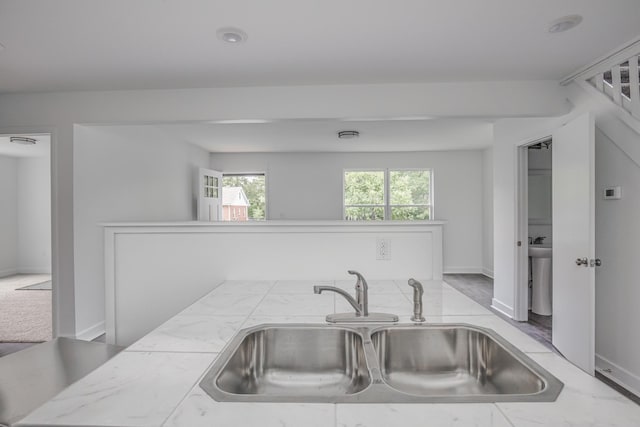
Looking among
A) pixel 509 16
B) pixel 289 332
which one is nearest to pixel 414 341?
pixel 289 332

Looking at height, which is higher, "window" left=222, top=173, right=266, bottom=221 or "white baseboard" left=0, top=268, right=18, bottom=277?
"window" left=222, top=173, right=266, bottom=221

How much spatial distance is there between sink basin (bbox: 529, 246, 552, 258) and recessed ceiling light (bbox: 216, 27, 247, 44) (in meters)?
3.66

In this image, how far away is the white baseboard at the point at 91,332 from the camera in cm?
314

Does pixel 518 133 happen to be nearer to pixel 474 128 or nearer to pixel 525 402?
pixel 474 128

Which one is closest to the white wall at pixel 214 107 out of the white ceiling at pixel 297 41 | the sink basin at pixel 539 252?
the white ceiling at pixel 297 41

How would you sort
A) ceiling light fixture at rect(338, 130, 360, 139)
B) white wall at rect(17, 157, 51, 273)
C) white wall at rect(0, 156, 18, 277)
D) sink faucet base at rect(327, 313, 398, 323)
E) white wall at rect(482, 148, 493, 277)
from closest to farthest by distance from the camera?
sink faucet base at rect(327, 313, 398, 323) → ceiling light fixture at rect(338, 130, 360, 139) → white wall at rect(482, 148, 493, 277) → white wall at rect(0, 156, 18, 277) → white wall at rect(17, 157, 51, 273)

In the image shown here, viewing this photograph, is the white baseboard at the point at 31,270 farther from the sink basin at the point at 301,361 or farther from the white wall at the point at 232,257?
the sink basin at the point at 301,361

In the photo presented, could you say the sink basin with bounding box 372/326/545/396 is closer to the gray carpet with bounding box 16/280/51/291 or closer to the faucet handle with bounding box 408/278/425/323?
the faucet handle with bounding box 408/278/425/323

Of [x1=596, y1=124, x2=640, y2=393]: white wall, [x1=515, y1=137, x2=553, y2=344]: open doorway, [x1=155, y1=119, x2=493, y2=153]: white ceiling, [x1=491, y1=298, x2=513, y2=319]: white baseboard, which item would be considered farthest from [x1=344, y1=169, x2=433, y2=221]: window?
[x1=596, y1=124, x2=640, y2=393]: white wall

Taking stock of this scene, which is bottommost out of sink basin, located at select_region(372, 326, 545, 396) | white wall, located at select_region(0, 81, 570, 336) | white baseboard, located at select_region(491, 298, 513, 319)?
white baseboard, located at select_region(491, 298, 513, 319)

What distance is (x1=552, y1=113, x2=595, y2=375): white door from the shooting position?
91.9 inches

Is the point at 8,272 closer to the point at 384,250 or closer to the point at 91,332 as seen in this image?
the point at 91,332

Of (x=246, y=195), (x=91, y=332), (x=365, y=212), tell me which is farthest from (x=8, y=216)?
(x=365, y=212)

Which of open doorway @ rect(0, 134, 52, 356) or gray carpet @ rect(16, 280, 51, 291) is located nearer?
gray carpet @ rect(16, 280, 51, 291)
